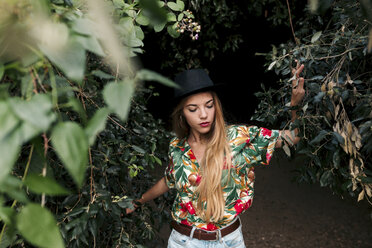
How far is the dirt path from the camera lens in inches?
149

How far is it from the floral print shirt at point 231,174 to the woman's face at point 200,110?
16 centimetres

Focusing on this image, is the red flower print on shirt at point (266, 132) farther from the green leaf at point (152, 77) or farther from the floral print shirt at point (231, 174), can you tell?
the green leaf at point (152, 77)

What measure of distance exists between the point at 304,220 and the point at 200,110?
2.99m

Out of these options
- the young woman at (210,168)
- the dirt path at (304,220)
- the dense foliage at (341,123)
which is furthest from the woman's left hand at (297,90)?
the dirt path at (304,220)

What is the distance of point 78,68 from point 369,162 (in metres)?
1.57

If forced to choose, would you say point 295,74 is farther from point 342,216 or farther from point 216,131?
point 342,216

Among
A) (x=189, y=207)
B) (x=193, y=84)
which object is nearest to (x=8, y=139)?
(x=193, y=84)

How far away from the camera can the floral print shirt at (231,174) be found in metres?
1.81

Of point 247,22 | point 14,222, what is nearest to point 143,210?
point 14,222

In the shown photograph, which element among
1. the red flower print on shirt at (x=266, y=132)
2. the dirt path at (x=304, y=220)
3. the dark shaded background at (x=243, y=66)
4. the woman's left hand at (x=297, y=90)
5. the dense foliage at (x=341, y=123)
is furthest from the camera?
the dark shaded background at (x=243, y=66)

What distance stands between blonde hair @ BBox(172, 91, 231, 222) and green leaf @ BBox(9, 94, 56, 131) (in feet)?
4.68

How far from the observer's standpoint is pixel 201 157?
193 cm

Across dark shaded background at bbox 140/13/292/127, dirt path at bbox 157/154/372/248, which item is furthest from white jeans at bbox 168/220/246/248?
dark shaded background at bbox 140/13/292/127

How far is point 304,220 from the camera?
416 centimetres
